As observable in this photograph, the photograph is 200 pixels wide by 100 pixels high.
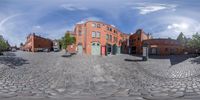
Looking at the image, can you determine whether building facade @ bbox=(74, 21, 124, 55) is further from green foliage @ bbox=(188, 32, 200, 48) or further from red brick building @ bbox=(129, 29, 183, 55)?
green foliage @ bbox=(188, 32, 200, 48)

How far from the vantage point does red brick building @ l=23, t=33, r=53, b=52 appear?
424 centimetres

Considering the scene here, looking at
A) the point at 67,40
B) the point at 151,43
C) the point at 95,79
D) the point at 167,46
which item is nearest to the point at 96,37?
the point at 67,40

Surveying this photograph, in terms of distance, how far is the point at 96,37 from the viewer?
178 inches

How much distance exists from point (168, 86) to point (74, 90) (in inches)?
112

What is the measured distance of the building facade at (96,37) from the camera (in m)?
4.47

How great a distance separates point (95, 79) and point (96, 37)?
2.99 meters

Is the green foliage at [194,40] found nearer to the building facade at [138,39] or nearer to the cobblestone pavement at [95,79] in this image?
the cobblestone pavement at [95,79]

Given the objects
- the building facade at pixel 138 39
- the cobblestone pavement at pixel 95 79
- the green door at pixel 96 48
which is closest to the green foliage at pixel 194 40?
the cobblestone pavement at pixel 95 79

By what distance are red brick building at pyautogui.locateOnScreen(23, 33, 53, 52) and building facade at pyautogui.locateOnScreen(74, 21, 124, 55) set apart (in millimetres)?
631

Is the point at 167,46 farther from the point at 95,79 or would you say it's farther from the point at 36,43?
the point at 36,43

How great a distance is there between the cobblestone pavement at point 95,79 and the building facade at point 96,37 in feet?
1.59

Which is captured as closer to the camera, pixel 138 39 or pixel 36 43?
pixel 36 43

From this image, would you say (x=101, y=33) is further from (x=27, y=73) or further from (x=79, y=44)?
(x=27, y=73)

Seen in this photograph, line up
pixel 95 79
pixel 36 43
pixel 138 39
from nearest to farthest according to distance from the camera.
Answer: pixel 36 43
pixel 138 39
pixel 95 79
